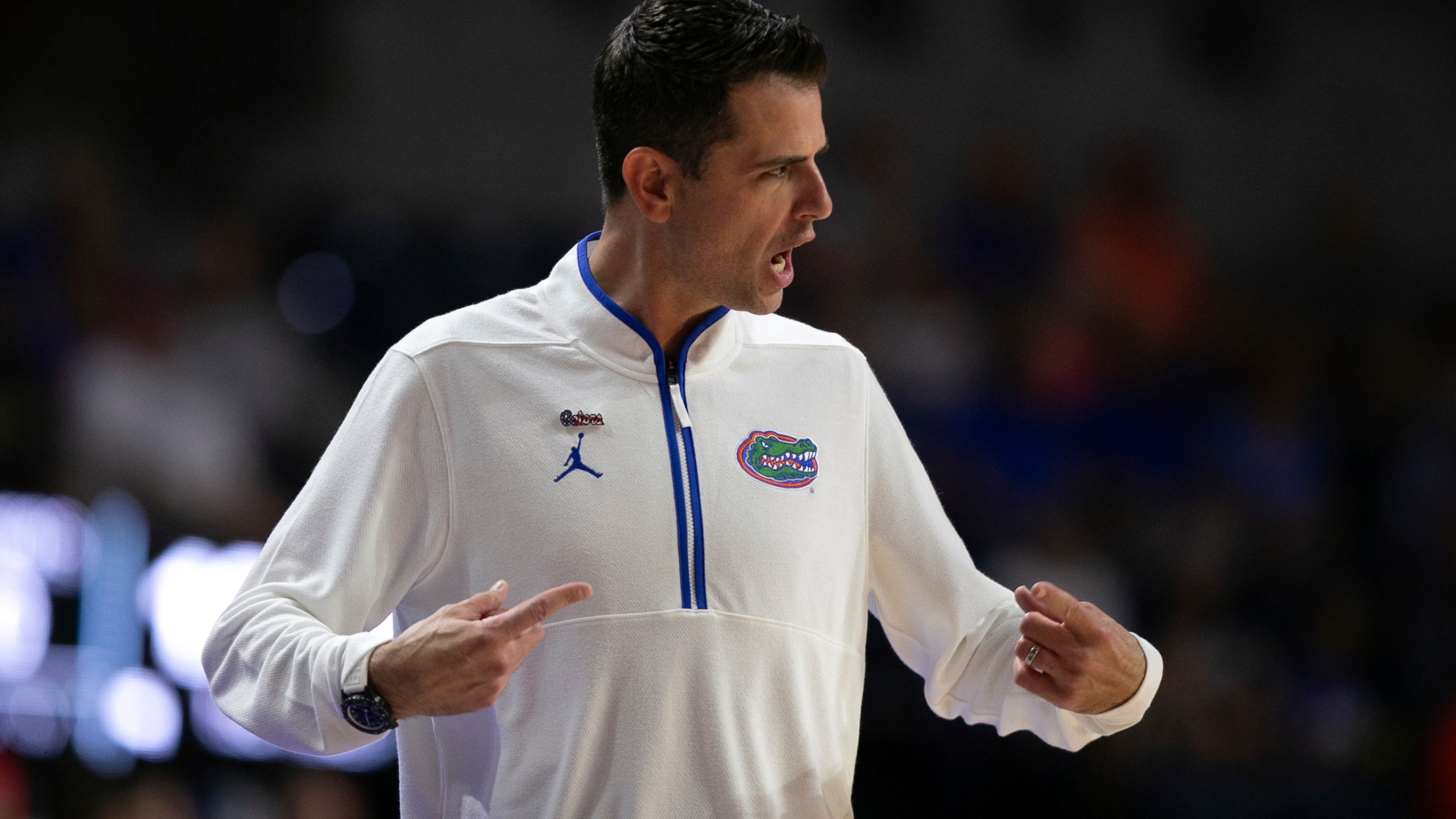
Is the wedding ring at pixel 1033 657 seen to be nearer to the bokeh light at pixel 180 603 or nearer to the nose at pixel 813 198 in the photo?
the nose at pixel 813 198

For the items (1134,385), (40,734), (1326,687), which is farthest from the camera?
(1134,385)

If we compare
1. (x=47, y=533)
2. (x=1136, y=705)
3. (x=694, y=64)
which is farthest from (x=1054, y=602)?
(x=47, y=533)

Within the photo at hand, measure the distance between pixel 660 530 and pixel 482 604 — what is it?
1.15 ft

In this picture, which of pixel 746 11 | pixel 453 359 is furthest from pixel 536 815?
pixel 746 11

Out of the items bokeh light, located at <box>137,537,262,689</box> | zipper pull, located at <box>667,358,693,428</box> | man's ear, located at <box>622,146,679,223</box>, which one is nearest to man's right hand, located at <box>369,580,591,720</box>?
zipper pull, located at <box>667,358,693,428</box>

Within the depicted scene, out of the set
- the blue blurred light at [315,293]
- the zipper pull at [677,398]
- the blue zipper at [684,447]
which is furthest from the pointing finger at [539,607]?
the blue blurred light at [315,293]

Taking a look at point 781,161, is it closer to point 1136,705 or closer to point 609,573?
point 609,573

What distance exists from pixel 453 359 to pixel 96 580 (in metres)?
3.55

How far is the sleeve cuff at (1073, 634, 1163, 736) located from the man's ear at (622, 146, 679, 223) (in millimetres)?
973

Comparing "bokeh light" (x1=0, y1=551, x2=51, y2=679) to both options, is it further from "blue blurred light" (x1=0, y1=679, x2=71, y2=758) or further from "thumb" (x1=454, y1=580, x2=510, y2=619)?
"thumb" (x1=454, y1=580, x2=510, y2=619)

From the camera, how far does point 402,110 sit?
660 centimetres

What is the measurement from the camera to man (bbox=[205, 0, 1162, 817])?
6.75 ft

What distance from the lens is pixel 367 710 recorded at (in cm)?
184

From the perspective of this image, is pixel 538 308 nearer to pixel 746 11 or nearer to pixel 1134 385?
pixel 746 11
